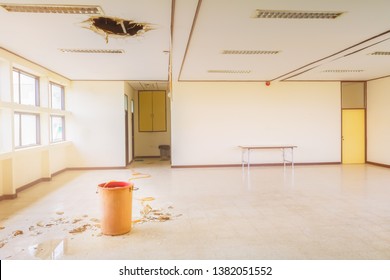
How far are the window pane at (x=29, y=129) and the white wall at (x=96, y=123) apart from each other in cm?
207

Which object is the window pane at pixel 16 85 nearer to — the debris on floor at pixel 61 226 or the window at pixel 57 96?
the window at pixel 57 96

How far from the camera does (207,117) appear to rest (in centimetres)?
982

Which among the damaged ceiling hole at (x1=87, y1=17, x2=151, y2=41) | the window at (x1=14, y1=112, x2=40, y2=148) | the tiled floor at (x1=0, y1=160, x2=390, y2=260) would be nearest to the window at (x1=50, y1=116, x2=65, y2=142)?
the window at (x1=14, y1=112, x2=40, y2=148)

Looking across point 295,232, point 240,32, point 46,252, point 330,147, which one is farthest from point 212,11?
point 330,147

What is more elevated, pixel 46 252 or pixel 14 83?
pixel 14 83

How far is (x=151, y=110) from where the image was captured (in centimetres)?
1284

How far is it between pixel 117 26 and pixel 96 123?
5.55 meters

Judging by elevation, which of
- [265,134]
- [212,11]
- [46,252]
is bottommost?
[46,252]

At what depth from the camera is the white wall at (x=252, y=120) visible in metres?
9.80

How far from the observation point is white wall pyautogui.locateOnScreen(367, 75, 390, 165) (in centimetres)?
942

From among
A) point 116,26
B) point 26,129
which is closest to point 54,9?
point 116,26

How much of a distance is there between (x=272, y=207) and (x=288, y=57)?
126 inches

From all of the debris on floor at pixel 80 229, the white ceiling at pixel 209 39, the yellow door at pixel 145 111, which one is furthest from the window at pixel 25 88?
the yellow door at pixel 145 111
